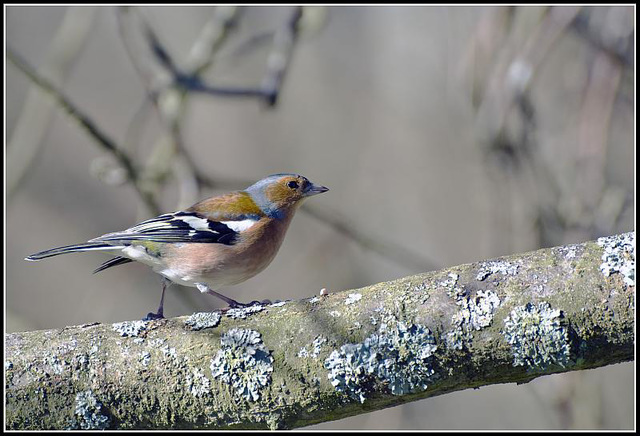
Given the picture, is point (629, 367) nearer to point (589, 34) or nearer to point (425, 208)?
point (425, 208)

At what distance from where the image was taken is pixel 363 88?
7977mm

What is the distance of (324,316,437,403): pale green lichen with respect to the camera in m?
2.01

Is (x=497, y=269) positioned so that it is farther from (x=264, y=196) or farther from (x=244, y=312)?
(x=264, y=196)

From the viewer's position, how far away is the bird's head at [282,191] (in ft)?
13.6

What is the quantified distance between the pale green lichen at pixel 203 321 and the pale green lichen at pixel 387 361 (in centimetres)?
46

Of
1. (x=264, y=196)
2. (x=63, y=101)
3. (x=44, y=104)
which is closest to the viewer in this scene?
(x=63, y=101)

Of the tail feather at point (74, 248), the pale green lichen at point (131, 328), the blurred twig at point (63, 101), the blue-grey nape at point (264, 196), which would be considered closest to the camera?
the pale green lichen at point (131, 328)

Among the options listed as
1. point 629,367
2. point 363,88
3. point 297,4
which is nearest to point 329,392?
point 297,4

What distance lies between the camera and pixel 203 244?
370 centimetres

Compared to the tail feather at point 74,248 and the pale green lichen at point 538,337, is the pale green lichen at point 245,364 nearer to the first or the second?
the pale green lichen at point 538,337

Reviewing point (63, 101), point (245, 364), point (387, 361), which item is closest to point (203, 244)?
point (63, 101)

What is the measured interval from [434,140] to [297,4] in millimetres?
3540

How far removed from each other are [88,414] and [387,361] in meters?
1.03

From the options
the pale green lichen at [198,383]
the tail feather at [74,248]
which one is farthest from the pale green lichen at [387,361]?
the tail feather at [74,248]
